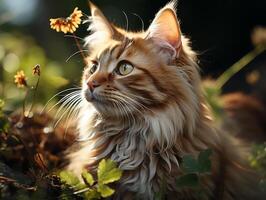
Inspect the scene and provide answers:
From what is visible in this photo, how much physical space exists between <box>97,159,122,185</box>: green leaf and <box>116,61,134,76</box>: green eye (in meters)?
0.53

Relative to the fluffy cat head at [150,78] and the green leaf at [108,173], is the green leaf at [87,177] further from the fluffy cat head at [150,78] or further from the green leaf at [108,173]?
the fluffy cat head at [150,78]

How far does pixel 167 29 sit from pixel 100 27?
0.45 meters

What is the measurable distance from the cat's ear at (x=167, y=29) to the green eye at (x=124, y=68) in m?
0.18

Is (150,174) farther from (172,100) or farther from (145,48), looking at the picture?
(145,48)

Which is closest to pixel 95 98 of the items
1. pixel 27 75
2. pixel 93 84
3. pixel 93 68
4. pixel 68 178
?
pixel 93 84

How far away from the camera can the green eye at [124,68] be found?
2.64m

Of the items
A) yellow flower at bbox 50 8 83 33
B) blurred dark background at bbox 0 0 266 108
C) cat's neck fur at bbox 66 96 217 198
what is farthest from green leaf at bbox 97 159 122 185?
blurred dark background at bbox 0 0 266 108

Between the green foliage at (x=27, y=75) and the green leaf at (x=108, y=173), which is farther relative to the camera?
the green foliage at (x=27, y=75)

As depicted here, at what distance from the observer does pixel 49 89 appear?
364 centimetres

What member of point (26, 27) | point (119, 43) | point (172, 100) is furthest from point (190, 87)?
point (26, 27)

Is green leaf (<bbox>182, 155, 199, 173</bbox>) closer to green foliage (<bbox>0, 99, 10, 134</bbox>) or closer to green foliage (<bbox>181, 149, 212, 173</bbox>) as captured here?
green foliage (<bbox>181, 149, 212, 173</bbox>)

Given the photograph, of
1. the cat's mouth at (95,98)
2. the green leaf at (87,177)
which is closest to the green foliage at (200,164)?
the green leaf at (87,177)

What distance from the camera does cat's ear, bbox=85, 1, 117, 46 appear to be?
2.93 meters

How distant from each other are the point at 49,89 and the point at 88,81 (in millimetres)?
1103
